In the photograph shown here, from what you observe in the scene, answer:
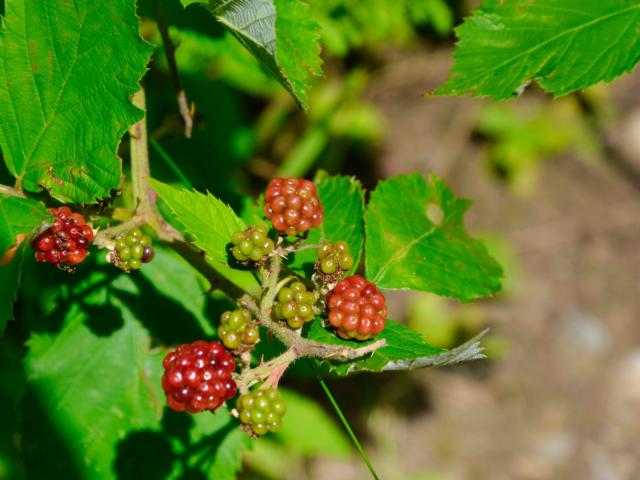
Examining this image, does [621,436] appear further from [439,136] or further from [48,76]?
[48,76]

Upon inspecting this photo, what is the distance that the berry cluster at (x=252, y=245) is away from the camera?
2070mm

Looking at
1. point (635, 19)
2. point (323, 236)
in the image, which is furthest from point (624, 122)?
point (323, 236)

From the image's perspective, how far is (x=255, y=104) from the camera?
5.66m

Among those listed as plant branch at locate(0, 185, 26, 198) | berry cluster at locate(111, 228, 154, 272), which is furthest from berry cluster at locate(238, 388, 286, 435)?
plant branch at locate(0, 185, 26, 198)

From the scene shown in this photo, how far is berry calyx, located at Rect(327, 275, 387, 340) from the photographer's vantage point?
2055 millimetres

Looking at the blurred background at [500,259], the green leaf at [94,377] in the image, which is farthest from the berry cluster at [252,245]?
the blurred background at [500,259]

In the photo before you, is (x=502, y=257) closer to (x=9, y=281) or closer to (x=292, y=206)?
(x=292, y=206)

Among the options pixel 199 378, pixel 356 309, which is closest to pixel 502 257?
pixel 356 309

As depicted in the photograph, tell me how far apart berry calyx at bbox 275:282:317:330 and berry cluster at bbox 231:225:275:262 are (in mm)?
126

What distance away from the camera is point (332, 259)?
7.09ft

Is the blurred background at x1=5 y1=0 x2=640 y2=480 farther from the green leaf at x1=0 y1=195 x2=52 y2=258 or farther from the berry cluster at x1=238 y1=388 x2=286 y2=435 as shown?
the berry cluster at x1=238 y1=388 x2=286 y2=435

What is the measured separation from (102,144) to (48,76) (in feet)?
0.98

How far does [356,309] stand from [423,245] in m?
0.85

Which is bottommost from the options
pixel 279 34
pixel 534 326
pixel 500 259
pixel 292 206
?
pixel 534 326
